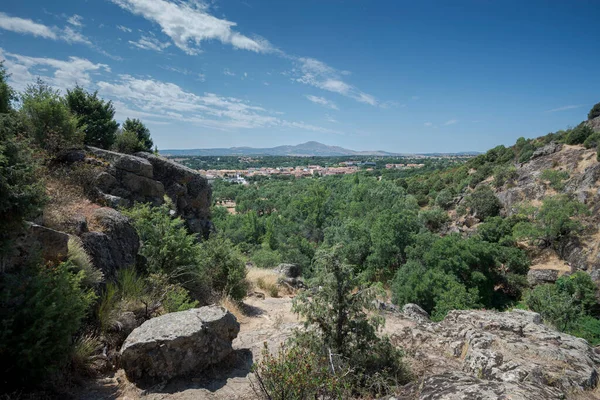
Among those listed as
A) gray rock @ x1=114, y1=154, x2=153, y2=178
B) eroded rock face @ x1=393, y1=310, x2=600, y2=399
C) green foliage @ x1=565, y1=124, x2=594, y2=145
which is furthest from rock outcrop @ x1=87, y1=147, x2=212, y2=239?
green foliage @ x1=565, y1=124, x2=594, y2=145

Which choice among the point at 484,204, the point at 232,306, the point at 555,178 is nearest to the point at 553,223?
the point at 555,178

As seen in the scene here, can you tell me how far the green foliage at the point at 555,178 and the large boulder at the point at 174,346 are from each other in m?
31.3

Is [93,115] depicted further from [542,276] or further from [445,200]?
[445,200]

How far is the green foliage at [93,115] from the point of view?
1090cm

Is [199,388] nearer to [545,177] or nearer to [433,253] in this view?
[433,253]

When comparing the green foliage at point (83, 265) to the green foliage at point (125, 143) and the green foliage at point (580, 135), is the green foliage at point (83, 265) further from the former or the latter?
the green foliage at point (580, 135)

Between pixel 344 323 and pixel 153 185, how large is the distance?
8.72m

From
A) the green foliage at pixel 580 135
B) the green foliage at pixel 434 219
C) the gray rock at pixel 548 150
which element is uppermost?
the green foliage at pixel 580 135

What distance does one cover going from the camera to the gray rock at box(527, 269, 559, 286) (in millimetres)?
18500

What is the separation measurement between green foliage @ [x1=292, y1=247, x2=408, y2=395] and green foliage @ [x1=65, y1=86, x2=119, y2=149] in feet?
35.1

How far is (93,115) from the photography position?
1098 centimetres

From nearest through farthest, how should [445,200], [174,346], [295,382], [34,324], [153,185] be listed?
[295,382] → [34,324] → [174,346] → [153,185] → [445,200]

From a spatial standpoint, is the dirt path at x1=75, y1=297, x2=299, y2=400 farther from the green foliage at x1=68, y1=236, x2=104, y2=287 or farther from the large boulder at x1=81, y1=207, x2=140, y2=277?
the large boulder at x1=81, y1=207, x2=140, y2=277

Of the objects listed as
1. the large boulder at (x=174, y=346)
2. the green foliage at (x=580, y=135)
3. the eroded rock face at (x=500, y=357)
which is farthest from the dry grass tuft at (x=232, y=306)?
the green foliage at (x=580, y=135)
